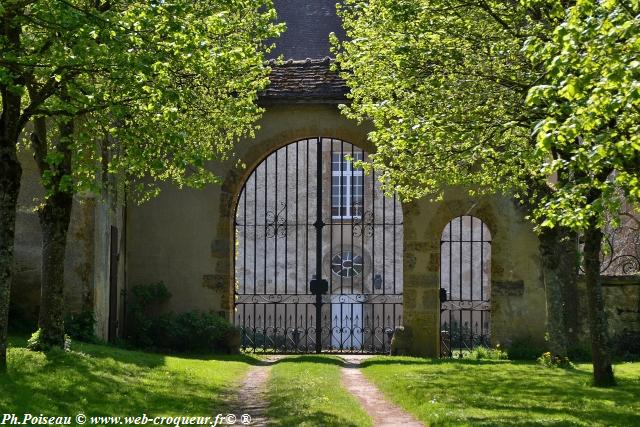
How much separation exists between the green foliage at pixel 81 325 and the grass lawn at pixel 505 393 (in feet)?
14.4

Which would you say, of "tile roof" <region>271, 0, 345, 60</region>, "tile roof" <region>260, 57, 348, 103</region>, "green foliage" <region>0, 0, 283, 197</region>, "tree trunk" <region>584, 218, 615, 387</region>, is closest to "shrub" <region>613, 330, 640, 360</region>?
"tree trunk" <region>584, 218, 615, 387</region>

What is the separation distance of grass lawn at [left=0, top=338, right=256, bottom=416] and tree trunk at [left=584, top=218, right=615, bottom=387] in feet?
14.8

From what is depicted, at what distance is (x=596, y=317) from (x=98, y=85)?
6.46m

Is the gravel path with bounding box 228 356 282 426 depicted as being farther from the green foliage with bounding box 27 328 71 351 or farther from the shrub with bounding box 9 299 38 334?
the shrub with bounding box 9 299 38 334

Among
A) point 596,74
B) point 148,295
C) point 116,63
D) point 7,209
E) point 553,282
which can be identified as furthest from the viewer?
point 148,295

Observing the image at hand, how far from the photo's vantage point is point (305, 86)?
19234 mm

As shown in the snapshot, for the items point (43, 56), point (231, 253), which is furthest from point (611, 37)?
point (231, 253)

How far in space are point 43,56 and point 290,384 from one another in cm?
542

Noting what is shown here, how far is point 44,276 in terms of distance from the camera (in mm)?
13164

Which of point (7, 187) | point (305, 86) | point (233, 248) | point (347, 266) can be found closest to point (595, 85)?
point (7, 187)

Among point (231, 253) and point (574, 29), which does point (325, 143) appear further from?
point (574, 29)

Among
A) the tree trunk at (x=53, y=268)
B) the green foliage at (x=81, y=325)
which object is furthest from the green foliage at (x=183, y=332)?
the tree trunk at (x=53, y=268)

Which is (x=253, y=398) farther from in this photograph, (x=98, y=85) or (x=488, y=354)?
(x=488, y=354)

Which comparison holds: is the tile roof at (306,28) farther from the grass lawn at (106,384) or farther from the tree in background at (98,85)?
the grass lawn at (106,384)
